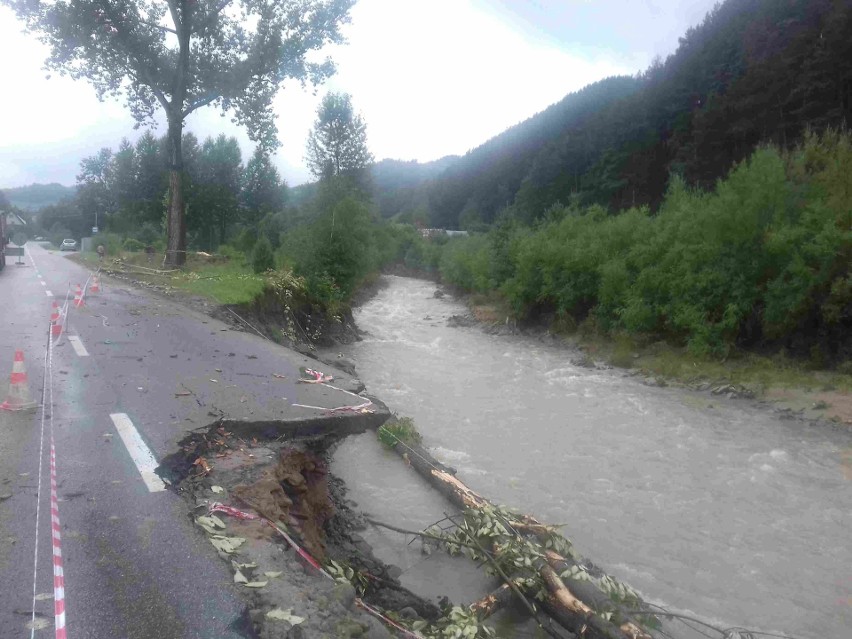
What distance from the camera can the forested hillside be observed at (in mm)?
33531

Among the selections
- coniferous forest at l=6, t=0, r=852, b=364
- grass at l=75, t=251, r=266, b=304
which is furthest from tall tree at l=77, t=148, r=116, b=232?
grass at l=75, t=251, r=266, b=304

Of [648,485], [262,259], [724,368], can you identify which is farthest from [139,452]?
[724,368]

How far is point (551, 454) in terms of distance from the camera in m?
13.5

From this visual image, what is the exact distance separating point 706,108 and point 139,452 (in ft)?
140

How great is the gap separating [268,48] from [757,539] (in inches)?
852

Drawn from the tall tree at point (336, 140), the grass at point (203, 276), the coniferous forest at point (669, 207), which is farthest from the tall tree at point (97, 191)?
the grass at point (203, 276)

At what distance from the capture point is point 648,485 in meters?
12.1

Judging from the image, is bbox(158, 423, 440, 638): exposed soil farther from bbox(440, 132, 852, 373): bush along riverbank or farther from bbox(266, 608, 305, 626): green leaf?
bbox(440, 132, 852, 373): bush along riverbank

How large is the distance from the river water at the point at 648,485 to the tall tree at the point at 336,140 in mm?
41554

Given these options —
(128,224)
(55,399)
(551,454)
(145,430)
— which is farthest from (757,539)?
(128,224)

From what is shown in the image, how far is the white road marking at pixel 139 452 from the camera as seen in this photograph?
6.12 metres

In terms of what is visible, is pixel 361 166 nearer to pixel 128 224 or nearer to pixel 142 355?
pixel 128 224

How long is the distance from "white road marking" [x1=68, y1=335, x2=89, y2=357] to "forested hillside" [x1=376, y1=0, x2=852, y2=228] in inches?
1214

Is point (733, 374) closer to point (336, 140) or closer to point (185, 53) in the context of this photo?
point (185, 53)
